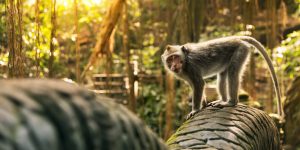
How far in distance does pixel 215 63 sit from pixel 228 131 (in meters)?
3.08

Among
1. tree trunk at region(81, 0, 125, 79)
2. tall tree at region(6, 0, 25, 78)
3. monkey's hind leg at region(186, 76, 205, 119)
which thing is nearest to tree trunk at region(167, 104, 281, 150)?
monkey's hind leg at region(186, 76, 205, 119)

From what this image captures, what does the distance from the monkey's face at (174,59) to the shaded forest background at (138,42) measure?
1317 mm

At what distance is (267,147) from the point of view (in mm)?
3336

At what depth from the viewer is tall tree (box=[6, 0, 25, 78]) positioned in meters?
4.69

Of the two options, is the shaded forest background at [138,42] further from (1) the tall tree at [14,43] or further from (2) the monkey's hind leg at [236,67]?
(2) the monkey's hind leg at [236,67]

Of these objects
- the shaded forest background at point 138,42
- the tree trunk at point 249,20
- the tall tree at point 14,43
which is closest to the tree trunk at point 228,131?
the tall tree at point 14,43

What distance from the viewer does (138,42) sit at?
1065 cm

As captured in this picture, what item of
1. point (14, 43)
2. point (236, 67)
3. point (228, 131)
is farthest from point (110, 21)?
point (228, 131)

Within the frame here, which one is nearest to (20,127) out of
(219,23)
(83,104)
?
(83,104)

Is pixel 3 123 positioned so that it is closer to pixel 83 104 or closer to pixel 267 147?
pixel 83 104

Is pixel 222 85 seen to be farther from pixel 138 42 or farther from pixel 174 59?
pixel 138 42

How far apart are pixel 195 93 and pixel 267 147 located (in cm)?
232

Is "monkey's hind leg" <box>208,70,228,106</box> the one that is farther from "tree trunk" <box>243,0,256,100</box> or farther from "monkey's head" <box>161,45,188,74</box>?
"tree trunk" <box>243,0,256,100</box>

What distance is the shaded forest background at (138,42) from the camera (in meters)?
5.85
